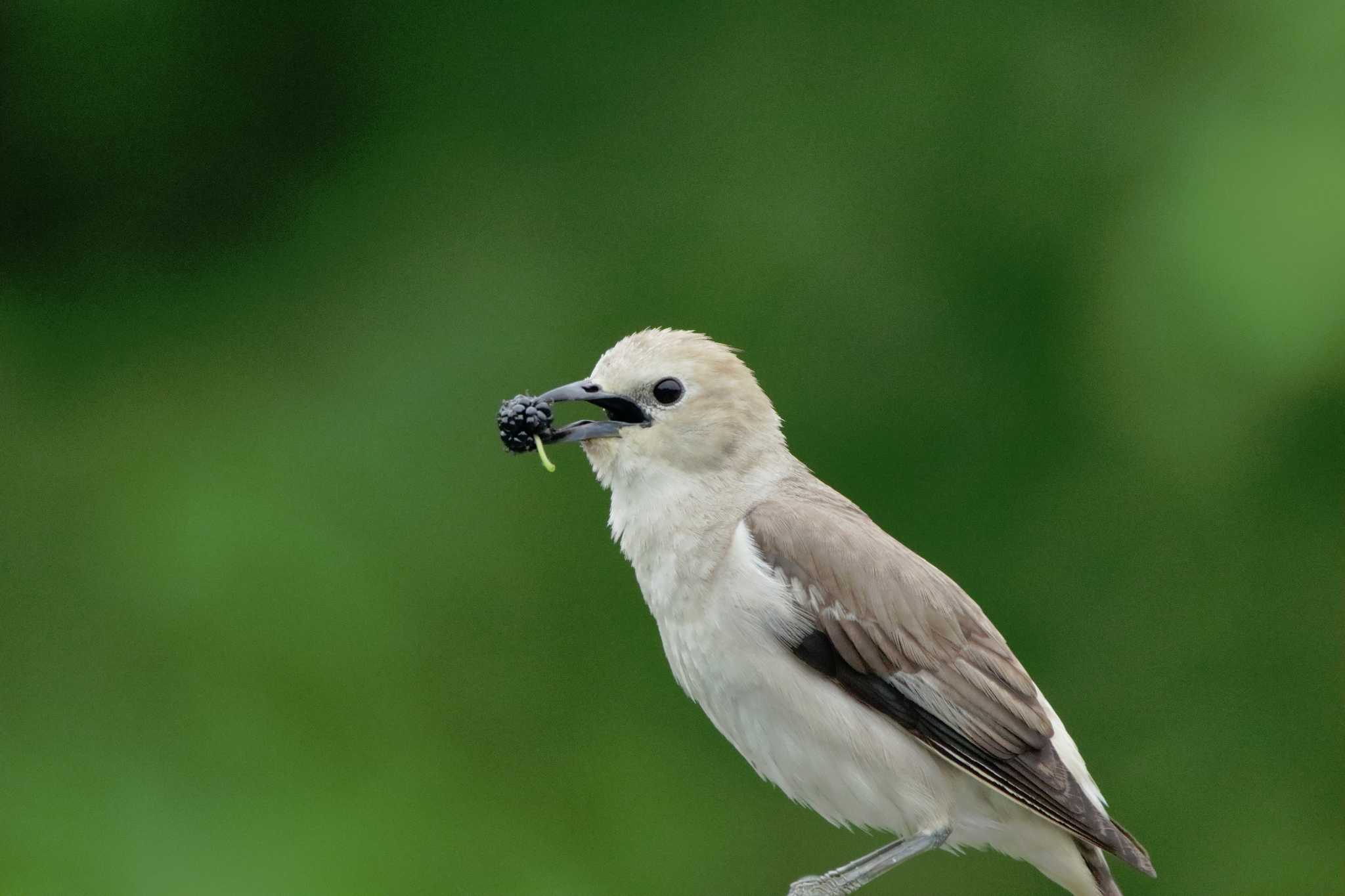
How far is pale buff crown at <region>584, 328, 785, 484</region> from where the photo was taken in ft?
12.7

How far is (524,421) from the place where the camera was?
Result: 378 cm

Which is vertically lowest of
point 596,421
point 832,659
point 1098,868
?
point 1098,868

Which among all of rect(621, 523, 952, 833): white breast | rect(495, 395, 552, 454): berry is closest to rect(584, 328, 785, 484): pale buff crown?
rect(495, 395, 552, 454): berry

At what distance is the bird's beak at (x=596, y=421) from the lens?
12.5 ft

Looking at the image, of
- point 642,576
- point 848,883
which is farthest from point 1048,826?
point 642,576

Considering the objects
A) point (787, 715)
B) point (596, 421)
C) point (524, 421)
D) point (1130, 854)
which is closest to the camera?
point (1130, 854)

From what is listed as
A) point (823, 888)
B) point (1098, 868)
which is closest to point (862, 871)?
point (823, 888)

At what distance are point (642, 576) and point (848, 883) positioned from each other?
2.76ft

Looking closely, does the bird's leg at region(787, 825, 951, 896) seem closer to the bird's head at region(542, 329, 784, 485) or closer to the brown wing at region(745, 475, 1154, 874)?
the brown wing at region(745, 475, 1154, 874)

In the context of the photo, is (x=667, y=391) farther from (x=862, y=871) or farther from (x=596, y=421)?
(x=862, y=871)

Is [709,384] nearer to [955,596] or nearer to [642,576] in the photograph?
[642,576]

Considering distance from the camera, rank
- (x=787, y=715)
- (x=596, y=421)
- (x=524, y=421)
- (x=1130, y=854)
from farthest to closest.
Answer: (x=596, y=421)
(x=524, y=421)
(x=787, y=715)
(x=1130, y=854)

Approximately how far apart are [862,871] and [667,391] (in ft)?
3.98

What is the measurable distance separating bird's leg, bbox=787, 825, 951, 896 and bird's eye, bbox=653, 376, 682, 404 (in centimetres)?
116
